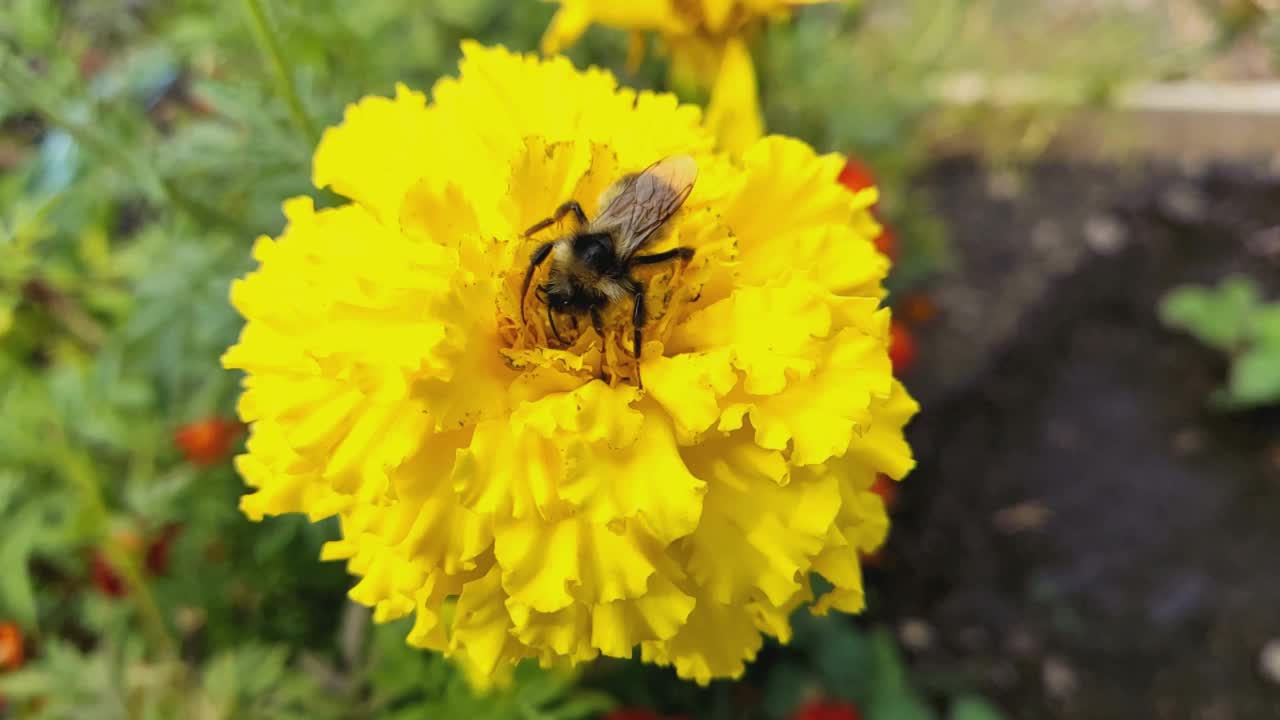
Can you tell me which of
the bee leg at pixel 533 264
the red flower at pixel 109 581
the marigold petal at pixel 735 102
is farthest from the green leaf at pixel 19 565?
the marigold petal at pixel 735 102

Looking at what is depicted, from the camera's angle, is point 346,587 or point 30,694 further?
point 346,587

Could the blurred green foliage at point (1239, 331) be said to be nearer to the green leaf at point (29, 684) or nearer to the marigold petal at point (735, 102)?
the marigold petal at point (735, 102)

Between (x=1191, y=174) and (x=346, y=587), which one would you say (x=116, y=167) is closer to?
(x=346, y=587)

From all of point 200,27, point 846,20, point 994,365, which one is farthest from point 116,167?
point 994,365

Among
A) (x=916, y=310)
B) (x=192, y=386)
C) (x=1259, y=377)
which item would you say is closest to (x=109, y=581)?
(x=192, y=386)

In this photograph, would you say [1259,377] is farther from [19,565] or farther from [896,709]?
[19,565]

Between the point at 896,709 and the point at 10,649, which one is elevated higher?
the point at 10,649
